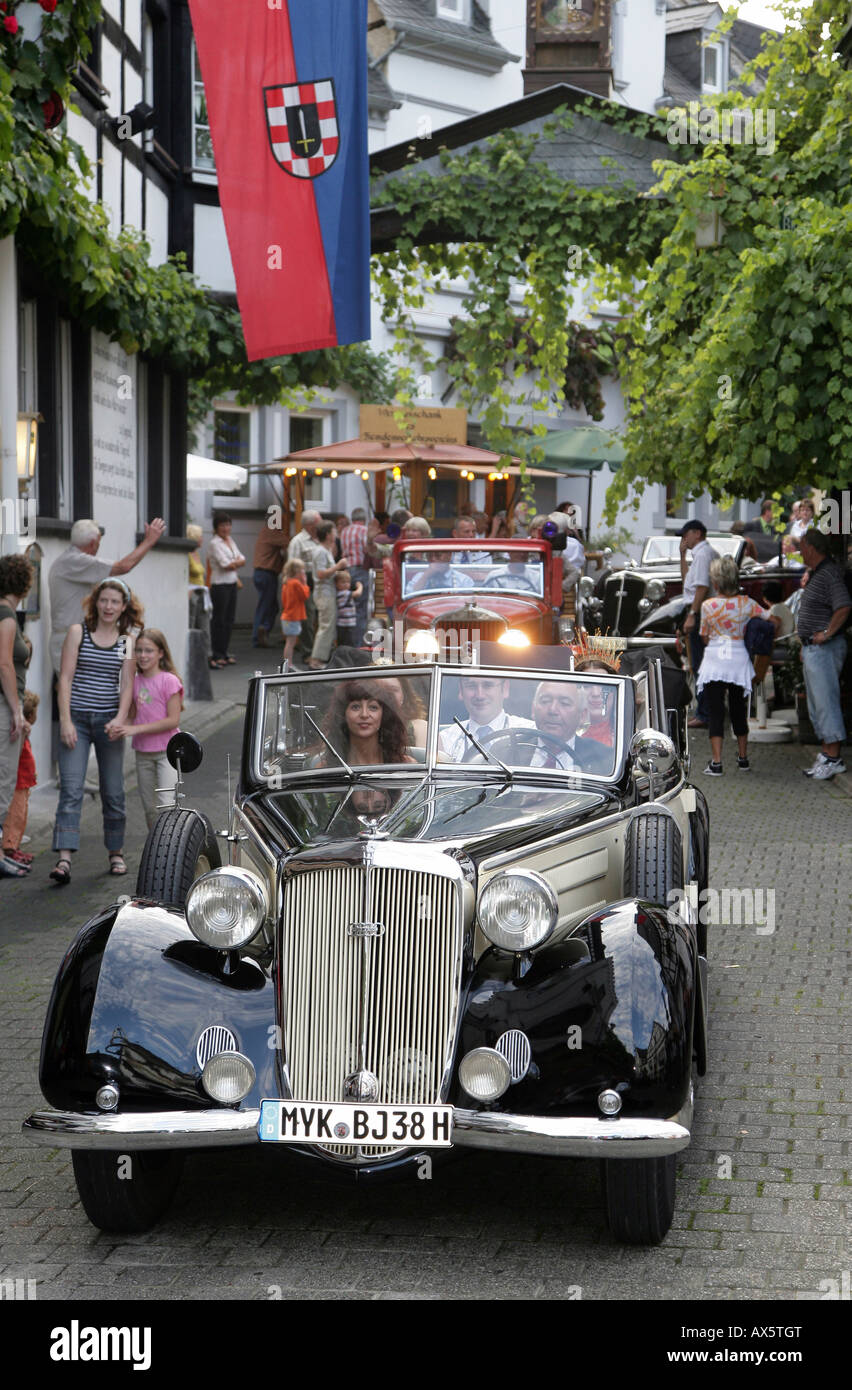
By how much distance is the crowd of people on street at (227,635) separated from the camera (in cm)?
975

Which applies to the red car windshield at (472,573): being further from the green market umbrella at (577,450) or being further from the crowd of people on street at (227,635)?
the green market umbrella at (577,450)

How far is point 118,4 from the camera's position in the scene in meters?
15.6

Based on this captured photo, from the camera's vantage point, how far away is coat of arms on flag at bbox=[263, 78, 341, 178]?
463 inches

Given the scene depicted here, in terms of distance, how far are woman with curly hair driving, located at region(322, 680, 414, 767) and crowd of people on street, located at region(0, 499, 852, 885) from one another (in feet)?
0.27

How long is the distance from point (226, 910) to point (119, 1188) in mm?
802

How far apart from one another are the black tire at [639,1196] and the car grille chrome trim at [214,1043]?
3.49ft

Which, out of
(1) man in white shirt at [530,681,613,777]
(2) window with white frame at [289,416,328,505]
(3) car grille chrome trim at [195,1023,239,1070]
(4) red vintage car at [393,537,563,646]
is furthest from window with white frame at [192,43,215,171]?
(3) car grille chrome trim at [195,1023,239,1070]

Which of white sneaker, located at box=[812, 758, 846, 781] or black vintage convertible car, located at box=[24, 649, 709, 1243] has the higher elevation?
black vintage convertible car, located at box=[24, 649, 709, 1243]

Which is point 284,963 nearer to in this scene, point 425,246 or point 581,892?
point 581,892

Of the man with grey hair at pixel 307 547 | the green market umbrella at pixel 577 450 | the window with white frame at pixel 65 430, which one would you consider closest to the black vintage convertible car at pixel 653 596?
the man with grey hair at pixel 307 547

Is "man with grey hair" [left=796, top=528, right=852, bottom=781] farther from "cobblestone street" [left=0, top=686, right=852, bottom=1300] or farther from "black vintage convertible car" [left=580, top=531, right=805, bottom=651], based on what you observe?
"cobblestone street" [left=0, top=686, right=852, bottom=1300]

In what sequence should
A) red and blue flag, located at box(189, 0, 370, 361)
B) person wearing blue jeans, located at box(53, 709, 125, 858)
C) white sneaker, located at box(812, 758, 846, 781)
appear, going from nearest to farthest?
person wearing blue jeans, located at box(53, 709, 125, 858)
red and blue flag, located at box(189, 0, 370, 361)
white sneaker, located at box(812, 758, 846, 781)

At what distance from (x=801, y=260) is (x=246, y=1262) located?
10.6 meters

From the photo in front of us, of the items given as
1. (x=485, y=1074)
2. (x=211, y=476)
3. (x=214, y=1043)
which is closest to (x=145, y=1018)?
(x=214, y=1043)
